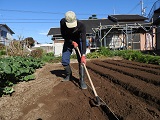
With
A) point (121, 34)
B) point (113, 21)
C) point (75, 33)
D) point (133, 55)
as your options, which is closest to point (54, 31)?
point (113, 21)

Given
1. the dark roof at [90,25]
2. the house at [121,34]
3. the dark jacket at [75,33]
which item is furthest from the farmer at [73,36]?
the dark roof at [90,25]

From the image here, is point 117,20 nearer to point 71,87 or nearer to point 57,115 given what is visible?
point 71,87

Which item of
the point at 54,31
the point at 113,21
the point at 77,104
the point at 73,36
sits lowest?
the point at 77,104

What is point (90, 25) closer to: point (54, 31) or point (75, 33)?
point (54, 31)

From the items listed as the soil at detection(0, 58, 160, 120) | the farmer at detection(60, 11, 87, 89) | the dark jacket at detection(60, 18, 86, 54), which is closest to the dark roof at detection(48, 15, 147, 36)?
the farmer at detection(60, 11, 87, 89)

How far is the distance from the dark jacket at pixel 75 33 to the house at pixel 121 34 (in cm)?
1441

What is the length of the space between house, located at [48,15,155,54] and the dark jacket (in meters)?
14.4

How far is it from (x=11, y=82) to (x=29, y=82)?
62cm

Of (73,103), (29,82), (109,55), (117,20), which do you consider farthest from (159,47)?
(73,103)

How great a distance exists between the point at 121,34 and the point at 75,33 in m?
21.1

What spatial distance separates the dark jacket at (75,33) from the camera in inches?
214

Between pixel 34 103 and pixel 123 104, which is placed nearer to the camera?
pixel 123 104

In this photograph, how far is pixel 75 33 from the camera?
564 centimetres

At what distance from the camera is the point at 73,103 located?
13.8ft
